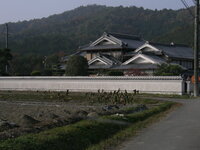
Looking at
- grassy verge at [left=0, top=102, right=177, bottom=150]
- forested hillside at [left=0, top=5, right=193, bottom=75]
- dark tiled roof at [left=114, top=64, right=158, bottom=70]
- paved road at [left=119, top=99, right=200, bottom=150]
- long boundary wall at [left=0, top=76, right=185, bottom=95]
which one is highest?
forested hillside at [left=0, top=5, right=193, bottom=75]

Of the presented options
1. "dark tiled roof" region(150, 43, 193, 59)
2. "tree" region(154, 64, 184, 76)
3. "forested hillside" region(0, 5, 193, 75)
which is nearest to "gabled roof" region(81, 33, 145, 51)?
"dark tiled roof" region(150, 43, 193, 59)

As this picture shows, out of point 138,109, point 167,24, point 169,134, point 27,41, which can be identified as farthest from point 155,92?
point 167,24

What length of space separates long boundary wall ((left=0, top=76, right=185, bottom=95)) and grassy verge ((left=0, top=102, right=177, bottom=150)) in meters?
24.8

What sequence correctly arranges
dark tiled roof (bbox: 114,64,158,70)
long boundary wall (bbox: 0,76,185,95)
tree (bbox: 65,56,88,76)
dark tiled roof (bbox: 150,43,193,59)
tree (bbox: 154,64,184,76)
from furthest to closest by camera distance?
dark tiled roof (bbox: 150,43,193,59), dark tiled roof (bbox: 114,64,158,70), tree (bbox: 65,56,88,76), tree (bbox: 154,64,184,76), long boundary wall (bbox: 0,76,185,95)

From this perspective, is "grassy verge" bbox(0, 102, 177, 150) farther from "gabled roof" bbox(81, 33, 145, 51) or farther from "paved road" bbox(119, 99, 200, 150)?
"gabled roof" bbox(81, 33, 145, 51)

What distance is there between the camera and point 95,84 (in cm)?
4375

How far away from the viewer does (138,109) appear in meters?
20.8

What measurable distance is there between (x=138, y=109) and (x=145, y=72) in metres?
30.7

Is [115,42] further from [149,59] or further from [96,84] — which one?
[96,84]

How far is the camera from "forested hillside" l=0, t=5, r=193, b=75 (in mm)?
105219

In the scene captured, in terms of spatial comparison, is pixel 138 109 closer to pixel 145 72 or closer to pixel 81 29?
pixel 145 72

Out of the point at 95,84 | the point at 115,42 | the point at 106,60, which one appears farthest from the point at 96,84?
the point at 115,42

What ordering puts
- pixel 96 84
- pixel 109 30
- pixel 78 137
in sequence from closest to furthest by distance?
1. pixel 78 137
2. pixel 96 84
3. pixel 109 30

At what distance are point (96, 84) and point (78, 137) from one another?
109 feet
